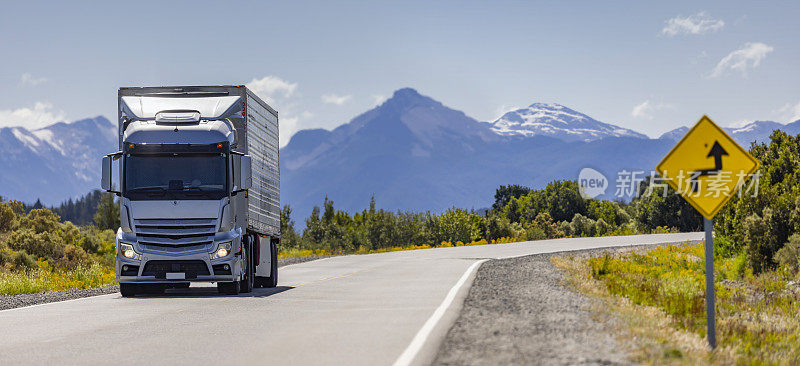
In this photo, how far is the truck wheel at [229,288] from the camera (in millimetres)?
16719

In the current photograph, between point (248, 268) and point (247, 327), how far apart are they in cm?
655

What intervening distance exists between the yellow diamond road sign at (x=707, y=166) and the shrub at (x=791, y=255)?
41.5 feet

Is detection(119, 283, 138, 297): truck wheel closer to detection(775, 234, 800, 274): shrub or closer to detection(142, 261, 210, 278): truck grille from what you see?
detection(142, 261, 210, 278): truck grille

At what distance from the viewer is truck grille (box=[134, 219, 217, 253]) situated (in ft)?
52.3

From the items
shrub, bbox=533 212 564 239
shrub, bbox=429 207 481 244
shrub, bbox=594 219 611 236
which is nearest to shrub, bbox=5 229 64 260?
shrub, bbox=429 207 481 244

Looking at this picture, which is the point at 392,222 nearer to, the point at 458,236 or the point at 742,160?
the point at 458,236

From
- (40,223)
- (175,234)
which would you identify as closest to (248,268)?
(175,234)

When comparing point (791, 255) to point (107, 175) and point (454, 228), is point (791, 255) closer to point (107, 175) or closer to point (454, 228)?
point (107, 175)

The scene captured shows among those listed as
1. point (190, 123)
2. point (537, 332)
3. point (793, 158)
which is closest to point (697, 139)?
point (537, 332)

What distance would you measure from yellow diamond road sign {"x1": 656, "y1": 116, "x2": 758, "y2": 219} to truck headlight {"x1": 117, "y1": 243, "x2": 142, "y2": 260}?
1078cm

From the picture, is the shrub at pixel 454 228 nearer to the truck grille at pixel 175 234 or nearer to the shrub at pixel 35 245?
the shrub at pixel 35 245

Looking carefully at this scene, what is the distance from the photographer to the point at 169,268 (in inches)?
630

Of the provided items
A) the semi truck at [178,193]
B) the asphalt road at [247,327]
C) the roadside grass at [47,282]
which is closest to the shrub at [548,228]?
the roadside grass at [47,282]

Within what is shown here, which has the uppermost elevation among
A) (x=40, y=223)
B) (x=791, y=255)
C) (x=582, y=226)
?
(x=40, y=223)
